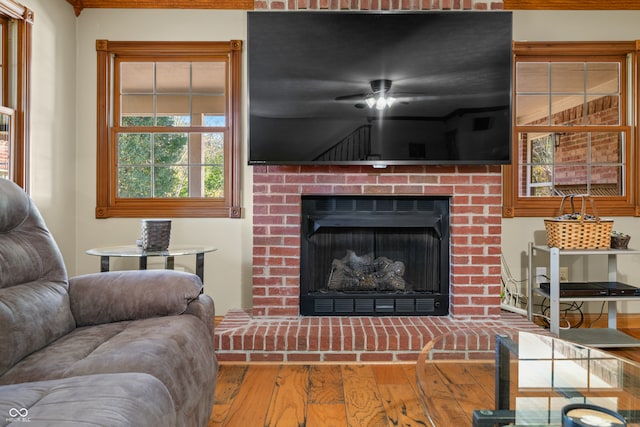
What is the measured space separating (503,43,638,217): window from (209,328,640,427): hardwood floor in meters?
1.35

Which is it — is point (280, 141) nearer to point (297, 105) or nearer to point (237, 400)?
Answer: point (297, 105)

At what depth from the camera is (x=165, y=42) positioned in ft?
11.3

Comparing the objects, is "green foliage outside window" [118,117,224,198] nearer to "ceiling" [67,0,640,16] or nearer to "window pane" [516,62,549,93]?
"ceiling" [67,0,640,16]

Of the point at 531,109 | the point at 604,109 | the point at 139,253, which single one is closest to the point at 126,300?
the point at 139,253

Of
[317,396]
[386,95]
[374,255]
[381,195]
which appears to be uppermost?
[386,95]

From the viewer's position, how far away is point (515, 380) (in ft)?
4.62

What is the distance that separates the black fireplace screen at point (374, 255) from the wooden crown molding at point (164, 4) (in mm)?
1566

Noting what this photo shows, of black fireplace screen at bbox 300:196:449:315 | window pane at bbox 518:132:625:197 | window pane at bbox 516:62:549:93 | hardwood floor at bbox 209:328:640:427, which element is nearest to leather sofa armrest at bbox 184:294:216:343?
hardwood floor at bbox 209:328:640:427

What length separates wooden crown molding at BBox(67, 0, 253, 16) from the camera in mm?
3387

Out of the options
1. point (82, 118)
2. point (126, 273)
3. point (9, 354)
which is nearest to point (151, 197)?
point (82, 118)

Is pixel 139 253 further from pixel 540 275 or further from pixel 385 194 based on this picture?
pixel 540 275

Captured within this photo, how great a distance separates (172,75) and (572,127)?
10.1 ft

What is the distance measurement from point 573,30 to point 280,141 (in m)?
2.38

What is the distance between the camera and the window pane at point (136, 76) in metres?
3.53
